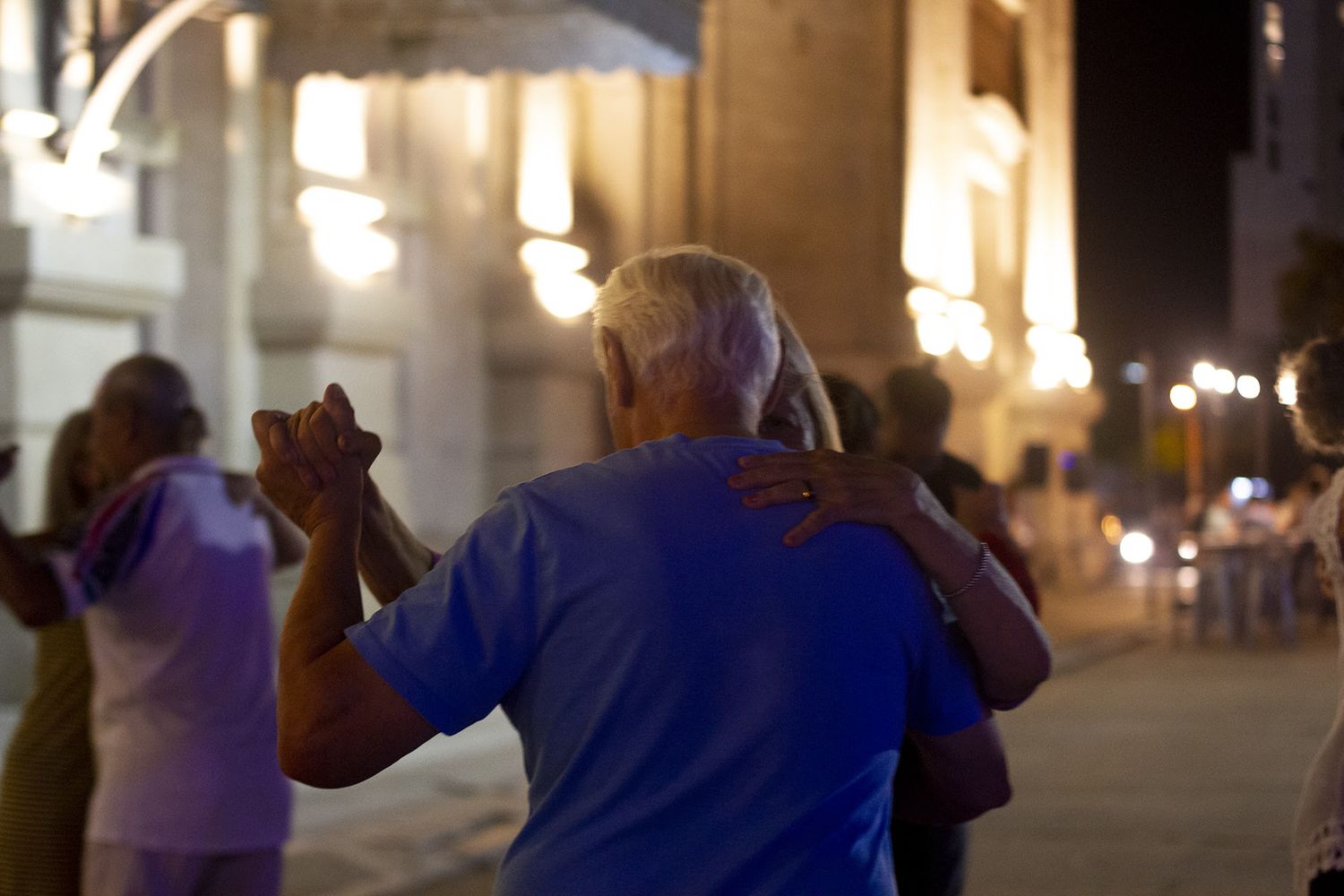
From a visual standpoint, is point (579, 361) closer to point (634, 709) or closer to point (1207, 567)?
point (1207, 567)

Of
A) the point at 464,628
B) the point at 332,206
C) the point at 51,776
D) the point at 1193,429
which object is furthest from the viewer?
the point at 1193,429

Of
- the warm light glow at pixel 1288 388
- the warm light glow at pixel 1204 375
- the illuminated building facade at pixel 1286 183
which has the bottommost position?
the warm light glow at pixel 1288 388

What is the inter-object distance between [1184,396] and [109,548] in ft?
73.6

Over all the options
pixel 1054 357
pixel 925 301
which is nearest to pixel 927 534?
pixel 925 301

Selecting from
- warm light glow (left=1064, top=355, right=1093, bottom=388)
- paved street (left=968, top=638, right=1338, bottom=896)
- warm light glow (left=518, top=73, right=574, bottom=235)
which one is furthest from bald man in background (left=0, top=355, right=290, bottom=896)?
warm light glow (left=1064, top=355, right=1093, bottom=388)

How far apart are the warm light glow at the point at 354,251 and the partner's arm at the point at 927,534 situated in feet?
36.1

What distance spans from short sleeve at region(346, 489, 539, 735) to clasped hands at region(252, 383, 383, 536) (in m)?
0.22

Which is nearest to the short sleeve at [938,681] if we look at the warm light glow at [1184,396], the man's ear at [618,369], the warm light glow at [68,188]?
the man's ear at [618,369]

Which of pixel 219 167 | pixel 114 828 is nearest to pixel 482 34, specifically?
pixel 219 167

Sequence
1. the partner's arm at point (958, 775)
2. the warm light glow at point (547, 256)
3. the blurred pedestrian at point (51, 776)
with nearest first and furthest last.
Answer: the partner's arm at point (958, 775)
the blurred pedestrian at point (51, 776)
the warm light glow at point (547, 256)

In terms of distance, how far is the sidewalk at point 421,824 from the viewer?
7680 mm

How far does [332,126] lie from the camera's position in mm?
13781

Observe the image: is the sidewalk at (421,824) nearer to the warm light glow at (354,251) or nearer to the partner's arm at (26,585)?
the warm light glow at (354,251)

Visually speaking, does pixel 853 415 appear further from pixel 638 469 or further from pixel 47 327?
pixel 47 327
